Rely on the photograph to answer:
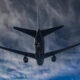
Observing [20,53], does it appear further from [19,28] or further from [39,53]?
[19,28]

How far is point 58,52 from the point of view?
48156 mm

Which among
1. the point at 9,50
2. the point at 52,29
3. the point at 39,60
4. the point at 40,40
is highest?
the point at 52,29

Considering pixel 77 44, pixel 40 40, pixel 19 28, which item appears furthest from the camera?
pixel 77 44

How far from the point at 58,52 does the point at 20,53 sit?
1082 cm

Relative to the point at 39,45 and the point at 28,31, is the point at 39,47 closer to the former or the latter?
the point at 39,45

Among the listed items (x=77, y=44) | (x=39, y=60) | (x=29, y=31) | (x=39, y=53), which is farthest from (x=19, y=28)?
(x=77, y=44)

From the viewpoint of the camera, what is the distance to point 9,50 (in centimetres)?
4647

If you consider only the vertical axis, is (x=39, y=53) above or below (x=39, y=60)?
above

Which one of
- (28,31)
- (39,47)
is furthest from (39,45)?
(28,31)

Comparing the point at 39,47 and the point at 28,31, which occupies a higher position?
the point at 28,31

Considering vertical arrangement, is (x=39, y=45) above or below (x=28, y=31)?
below

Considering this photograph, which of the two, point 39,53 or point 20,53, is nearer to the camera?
point 39,53

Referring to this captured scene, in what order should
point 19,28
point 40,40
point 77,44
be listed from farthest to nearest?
point 77,44 → point 40,40 → point 19,28

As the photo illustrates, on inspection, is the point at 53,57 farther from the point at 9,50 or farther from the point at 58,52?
the point at 9,50
